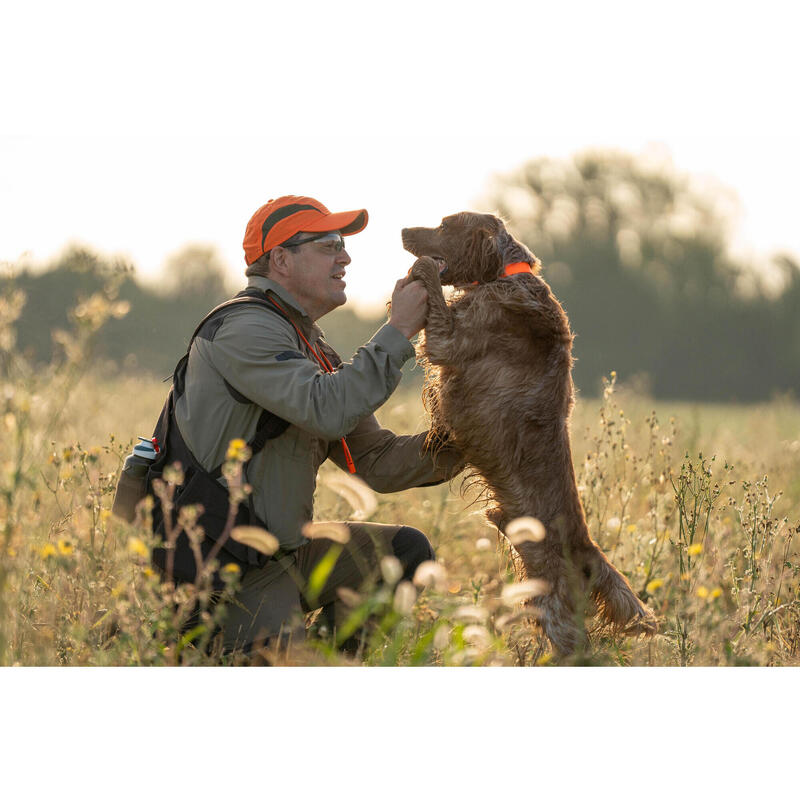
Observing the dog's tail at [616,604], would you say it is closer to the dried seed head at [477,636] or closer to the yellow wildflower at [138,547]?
the dried seed head at [477,636]

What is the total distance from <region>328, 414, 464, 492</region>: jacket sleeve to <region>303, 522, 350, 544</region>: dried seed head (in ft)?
0.96

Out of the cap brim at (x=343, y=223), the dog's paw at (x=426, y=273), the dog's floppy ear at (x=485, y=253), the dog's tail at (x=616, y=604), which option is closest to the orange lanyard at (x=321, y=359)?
the cap brim at (x=343, y=223)

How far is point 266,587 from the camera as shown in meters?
3.65

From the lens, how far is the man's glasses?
149 inches

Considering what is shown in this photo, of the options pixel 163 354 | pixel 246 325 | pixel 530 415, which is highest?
pixel 246 325

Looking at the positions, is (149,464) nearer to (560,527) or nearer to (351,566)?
(351,566)

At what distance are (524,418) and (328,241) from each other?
1152 mm

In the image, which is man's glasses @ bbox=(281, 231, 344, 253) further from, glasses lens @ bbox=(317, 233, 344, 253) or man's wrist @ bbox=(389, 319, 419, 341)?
man's wrist @ bbox=(389, 319, 419, 341)

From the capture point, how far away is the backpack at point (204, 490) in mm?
3404

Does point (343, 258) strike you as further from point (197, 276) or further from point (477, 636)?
point (197, 276)

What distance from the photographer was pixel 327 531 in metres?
3.61

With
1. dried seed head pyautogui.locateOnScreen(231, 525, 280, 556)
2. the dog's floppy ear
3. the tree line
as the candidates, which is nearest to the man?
dried seed head pyautogui.locateOnScreen(231, 525, 280, 556)
